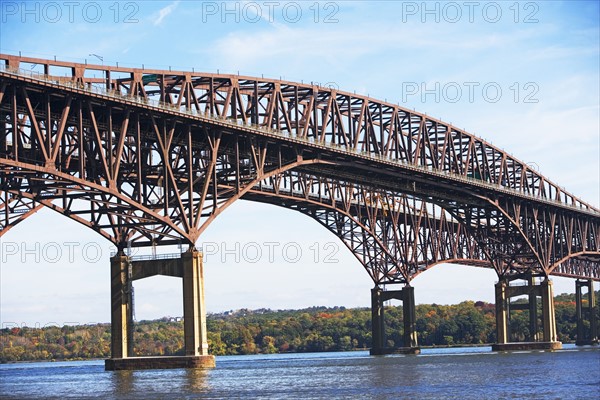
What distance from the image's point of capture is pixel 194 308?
8675 cm

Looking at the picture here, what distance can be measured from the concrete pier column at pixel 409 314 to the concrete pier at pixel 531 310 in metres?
11.1

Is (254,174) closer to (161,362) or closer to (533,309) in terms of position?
(161,362)

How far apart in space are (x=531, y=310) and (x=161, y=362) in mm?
74259

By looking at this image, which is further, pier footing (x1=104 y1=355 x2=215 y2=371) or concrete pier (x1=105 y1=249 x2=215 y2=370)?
concrete pier (x1=105 y1=249 x2=215 y2=370)

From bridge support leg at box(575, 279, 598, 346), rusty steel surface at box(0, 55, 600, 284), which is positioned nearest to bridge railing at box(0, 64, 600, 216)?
rusty steel surface at box(0, 55, 600, 284)

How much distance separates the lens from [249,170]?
96.2 metres

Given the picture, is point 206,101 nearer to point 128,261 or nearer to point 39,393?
point 128,261

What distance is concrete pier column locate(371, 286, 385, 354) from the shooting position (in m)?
149

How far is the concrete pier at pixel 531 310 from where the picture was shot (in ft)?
489

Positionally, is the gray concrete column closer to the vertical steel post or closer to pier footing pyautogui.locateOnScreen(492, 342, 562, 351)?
the vertical steel post

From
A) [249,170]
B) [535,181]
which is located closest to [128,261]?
[249,170]

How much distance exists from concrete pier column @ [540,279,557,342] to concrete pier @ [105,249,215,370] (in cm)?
7107

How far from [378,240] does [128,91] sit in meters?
58.1

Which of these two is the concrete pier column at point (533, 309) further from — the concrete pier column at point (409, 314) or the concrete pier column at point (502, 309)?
the concrete pier column at point (409, 314)
